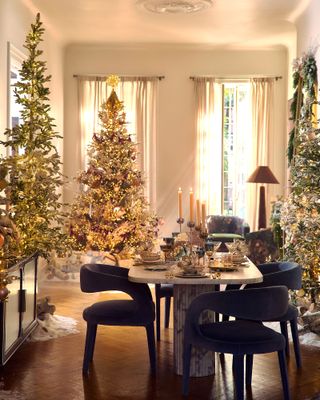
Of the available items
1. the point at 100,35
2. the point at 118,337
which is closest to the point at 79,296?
the point at 118,337

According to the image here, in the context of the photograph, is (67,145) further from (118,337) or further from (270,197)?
(118,337)

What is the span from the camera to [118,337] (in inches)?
235

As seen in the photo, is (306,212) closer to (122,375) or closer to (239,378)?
(122,375)

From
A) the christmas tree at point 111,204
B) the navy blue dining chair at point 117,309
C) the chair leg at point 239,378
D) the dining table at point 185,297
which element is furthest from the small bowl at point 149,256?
the christmas tree at point 111,204

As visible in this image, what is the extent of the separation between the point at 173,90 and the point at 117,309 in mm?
6370

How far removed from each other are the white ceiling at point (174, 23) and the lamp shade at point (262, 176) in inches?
75.9

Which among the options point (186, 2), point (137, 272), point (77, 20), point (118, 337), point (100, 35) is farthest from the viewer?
point (100, 35)

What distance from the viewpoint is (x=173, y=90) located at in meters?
10.7

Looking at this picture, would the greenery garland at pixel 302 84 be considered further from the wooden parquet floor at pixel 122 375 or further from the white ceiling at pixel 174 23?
the wooden parquet floor at pixel 122 375

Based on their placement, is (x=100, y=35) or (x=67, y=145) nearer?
(x=100, y=35)

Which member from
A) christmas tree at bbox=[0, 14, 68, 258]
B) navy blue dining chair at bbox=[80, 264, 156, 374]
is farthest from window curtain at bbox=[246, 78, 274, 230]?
navy blue dining chair at bbox=[80, 264, 156, 374]

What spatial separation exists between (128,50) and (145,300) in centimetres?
656

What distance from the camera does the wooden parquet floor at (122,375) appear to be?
4410mm

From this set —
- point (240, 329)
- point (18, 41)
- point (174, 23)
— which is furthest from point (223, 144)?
point (240, 329)
